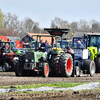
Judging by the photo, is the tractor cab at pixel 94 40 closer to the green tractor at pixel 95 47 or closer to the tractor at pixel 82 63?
the green tractor at pixel 95 47

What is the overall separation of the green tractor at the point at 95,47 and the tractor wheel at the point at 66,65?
3.81 meters

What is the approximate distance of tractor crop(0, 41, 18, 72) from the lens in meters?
20.4

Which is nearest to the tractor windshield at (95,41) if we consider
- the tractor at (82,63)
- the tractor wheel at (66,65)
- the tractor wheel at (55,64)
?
the tractor at (82,63)

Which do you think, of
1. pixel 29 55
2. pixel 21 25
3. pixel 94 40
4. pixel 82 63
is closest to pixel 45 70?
pixel 29 55

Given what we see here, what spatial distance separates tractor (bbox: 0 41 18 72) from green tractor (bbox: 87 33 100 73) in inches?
222

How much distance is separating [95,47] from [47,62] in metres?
5.98

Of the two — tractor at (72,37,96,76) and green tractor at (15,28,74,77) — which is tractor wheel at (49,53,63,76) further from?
tractor at (72,37,96,76)

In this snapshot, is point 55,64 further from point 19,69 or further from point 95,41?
point 95,41

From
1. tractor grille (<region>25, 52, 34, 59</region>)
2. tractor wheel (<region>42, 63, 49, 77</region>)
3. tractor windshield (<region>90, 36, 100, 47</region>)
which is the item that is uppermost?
tractor windshield (<region>90, 36, 100, 47</region>)

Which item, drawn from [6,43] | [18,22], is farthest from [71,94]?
[18,22]

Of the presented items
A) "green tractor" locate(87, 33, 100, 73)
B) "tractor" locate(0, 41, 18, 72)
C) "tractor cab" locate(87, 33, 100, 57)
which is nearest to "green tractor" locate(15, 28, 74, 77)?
"green tractor" locate(87, 33, 100, 73)

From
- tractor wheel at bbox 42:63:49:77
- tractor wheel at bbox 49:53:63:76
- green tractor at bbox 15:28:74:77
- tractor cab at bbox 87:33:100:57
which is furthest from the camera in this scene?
tractor cab at bbox 87:33:100:57

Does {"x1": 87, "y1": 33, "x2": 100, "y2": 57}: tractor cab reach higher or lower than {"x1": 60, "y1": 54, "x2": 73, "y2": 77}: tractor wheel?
higher

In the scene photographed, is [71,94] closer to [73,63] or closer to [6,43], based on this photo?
[73,63]
